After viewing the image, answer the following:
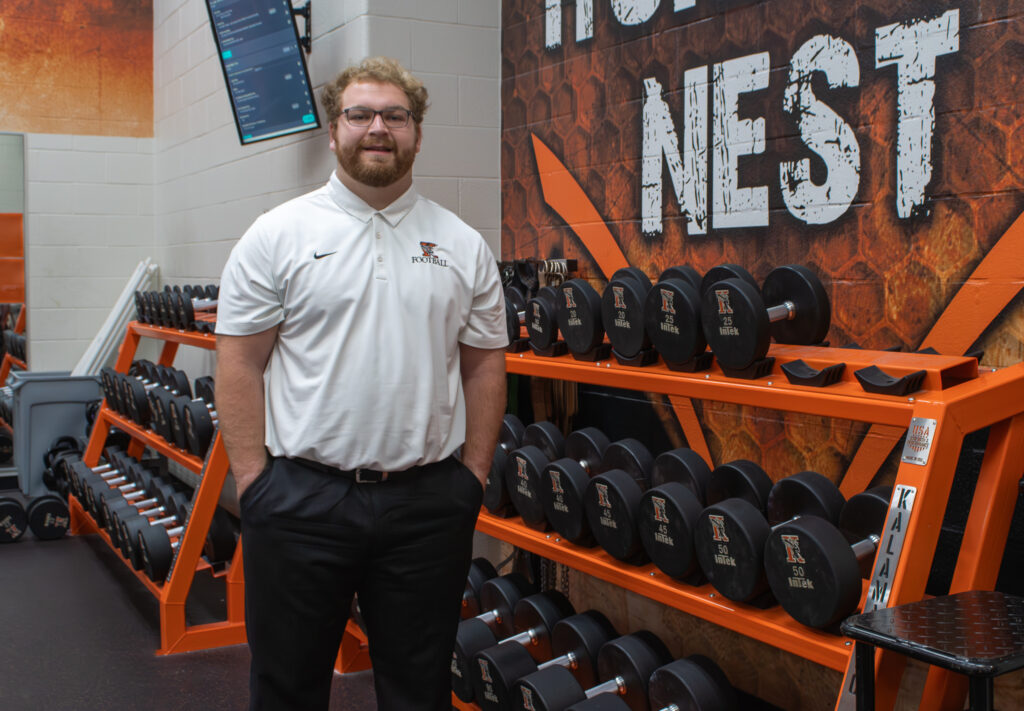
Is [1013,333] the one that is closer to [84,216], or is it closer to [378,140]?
[378,140]

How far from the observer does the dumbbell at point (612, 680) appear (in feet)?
7.34

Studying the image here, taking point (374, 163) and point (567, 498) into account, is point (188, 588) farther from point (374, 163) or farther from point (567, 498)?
point (374, 163)

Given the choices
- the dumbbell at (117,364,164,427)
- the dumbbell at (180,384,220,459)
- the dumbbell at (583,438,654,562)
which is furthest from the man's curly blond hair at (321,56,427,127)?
the dumbbell at (117,364,164,427)

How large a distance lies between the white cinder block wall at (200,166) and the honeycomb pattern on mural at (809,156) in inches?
8.5

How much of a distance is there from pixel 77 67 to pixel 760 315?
553 centimetres

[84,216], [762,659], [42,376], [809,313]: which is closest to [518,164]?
[809,313]

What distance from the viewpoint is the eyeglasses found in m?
1.77

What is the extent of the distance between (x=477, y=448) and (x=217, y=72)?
375 cm

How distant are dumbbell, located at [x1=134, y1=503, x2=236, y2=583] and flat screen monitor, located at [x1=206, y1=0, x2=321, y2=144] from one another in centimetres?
161

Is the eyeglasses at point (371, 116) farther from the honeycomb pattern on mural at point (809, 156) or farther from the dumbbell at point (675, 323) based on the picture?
the honeycomb pattern on mural at point (809, 156)

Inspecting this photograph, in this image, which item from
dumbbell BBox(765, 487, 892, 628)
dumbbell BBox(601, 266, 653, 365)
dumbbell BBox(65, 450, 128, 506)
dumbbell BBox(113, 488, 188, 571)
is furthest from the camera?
dumbbell BBox(65, 450, 128, 506)

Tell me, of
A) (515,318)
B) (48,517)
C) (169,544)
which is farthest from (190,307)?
(515,318)

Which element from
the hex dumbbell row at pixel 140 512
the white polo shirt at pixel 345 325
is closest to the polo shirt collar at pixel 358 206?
the white polo shirt at pixel 345 325

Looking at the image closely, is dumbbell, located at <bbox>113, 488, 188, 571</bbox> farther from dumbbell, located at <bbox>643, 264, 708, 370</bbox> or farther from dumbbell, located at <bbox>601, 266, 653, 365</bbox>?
dumbbell, located at <bbox>643, 264, 708, 370</bbox>
